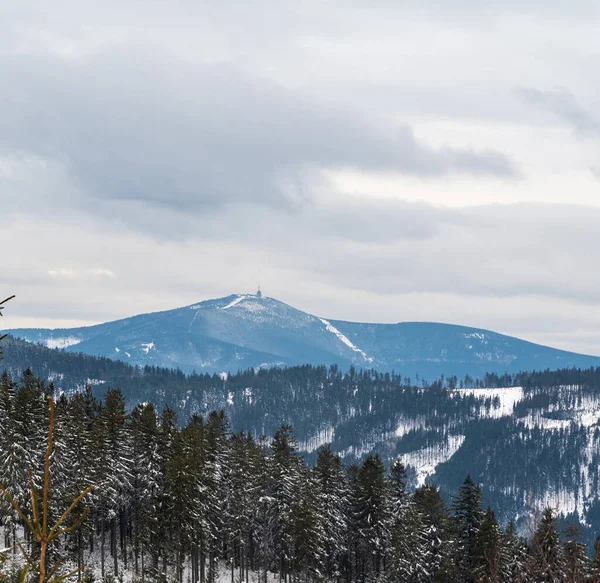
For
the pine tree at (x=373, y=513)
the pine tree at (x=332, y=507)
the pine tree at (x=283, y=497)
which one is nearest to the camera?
the pine tree at (x=283, y=497)

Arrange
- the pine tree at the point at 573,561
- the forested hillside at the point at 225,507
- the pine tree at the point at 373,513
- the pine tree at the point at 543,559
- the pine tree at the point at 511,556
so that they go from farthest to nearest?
1. the pine tree at the point at 373,513
2. the pine tree at the point at 511,556
3. the forested hillside at the point at 225,507
4. the pine tree at the point at 573,561
5. the pine tree at the point at 543,559

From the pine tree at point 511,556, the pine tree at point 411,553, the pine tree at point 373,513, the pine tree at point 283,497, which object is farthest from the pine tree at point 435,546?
the pine tree at point 283,497

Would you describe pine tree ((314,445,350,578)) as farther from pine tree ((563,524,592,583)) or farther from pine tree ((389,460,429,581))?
pine tree ((563,524,592,583))

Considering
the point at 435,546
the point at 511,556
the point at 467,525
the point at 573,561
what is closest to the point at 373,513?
the point at 435,546

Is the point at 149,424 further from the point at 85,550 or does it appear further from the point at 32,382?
the point at 32,382

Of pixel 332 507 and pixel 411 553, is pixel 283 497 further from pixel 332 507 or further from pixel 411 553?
pixel 411 553

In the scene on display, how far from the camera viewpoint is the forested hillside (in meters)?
55.9

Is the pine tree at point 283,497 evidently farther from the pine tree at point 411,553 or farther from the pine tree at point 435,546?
the pine tree at point 435,546

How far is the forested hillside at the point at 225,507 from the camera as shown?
183 ft

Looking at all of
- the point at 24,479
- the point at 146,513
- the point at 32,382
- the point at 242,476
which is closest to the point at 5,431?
the point at 24,479

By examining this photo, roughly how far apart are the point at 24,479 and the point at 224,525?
22.5 metres

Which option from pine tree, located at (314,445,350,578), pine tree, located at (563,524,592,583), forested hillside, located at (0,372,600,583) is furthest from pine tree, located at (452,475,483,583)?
pine tree, located at (563,524,592,583)

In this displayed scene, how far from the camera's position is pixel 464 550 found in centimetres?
6259

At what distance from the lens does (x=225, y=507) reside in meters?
69.8
